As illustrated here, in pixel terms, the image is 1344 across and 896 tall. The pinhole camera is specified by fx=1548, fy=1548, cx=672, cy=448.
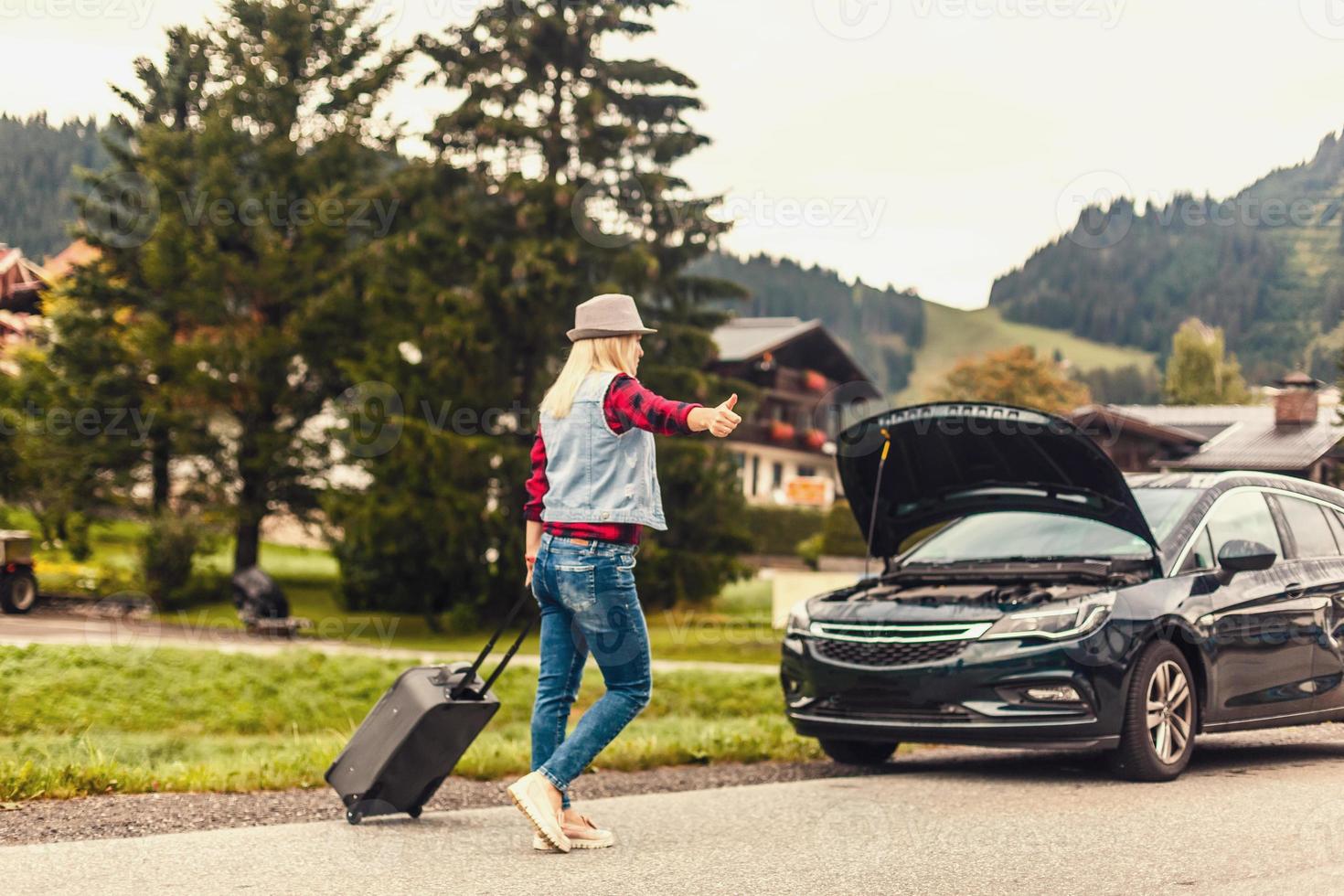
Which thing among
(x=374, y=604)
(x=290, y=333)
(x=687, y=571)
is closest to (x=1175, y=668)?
(x=687, y=571)

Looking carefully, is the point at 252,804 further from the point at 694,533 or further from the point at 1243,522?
the point at 694,533

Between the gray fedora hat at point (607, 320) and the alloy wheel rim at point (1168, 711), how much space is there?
3.48 m

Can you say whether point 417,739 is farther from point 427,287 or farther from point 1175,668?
point 427,287

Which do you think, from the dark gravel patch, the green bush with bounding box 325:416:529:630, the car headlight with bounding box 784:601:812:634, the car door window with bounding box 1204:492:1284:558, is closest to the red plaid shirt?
the dark gravel patch

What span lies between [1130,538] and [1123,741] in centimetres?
135

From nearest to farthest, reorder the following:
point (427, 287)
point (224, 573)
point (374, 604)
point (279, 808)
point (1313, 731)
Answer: point (279, 808) → point (1313, 731) → point (427, 287) → point (374, 604) → point (224, 573)

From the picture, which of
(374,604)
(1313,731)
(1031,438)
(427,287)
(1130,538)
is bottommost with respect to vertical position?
(374,604)

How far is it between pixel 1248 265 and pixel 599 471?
69925 millimetres

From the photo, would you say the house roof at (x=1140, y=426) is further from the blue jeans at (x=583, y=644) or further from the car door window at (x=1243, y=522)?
the blue jeans at (x=583, y=644)

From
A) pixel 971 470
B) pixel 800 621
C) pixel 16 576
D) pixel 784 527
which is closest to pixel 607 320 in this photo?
pixel 800 621

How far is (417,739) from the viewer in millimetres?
6148

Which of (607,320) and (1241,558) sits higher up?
(607,320)

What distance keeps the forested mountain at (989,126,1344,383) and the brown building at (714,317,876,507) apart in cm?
A: 1317

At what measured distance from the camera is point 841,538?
36.4m
